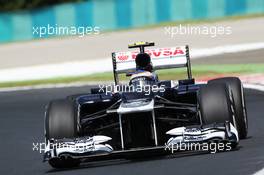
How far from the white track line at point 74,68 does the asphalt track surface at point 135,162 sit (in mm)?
10335

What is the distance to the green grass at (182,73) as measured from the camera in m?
24.5

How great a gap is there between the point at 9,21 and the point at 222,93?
3244 cm

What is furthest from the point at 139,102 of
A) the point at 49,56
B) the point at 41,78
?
the point at 49,56

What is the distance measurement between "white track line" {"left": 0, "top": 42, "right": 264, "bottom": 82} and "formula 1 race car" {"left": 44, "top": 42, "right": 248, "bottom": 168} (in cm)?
1609

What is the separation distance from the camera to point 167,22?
4106 cm

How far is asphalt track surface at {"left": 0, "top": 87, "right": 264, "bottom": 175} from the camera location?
33.0ft

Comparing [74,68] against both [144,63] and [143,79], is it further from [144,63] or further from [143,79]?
[143,79]

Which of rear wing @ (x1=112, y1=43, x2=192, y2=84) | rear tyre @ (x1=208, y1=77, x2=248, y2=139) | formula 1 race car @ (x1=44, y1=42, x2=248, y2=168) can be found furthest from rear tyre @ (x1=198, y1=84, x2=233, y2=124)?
rear wing @ (x1=112, y1=43, x2=192, y2=84)

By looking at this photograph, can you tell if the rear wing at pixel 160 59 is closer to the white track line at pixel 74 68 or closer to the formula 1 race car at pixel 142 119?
the formula 1 race car at pixel 142 119

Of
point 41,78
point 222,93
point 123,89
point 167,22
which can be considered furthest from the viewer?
point 167,22

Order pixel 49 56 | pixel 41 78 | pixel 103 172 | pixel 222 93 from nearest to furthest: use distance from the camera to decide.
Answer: pixel 103 172, pixel 222 93, pixel 41 78, pixel 49 56

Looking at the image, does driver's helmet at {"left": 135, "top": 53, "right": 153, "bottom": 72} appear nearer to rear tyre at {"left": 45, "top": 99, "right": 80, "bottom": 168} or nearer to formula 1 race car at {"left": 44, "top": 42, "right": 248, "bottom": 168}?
formula 1 race car at {"left": 44, "top": 42, "right": 248, "bottom": 168}

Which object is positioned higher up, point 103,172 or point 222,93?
point 222,93

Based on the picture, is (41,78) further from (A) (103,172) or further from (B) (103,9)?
(A) (103,172)
